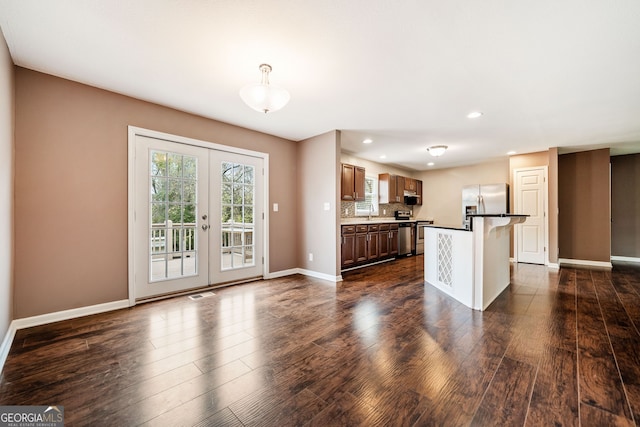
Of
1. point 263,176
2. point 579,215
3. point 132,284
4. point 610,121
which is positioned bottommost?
point 132,284

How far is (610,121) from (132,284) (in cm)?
705

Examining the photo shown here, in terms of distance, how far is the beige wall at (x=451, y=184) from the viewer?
721 centimetres

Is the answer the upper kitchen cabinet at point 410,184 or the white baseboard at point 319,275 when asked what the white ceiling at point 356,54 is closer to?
the white baseboard at point 319,275

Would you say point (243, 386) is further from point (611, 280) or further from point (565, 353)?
point (611, 280)

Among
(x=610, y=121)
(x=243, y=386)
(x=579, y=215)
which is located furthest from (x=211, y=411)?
(x=579, y=215)

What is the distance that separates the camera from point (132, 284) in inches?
125

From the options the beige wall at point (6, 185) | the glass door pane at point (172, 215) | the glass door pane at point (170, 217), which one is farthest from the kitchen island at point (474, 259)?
the beige wall at point (6, 185)

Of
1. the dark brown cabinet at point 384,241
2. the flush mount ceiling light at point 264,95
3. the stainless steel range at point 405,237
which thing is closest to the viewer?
the flush mount ceiling light at point 264,95

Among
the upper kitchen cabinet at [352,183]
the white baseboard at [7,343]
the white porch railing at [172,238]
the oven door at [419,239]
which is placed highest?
the upper kitchen cabinet at [352,183]

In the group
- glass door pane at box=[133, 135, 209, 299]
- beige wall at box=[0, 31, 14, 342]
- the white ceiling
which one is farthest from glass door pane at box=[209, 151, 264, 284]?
beige wall at box=[0, 31, 14, 342]

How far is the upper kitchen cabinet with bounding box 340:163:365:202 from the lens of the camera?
18.2 feet

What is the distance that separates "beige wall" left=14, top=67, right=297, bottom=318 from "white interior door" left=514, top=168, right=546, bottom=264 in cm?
714

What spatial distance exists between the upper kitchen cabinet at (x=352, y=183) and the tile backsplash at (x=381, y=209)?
1.42 ft

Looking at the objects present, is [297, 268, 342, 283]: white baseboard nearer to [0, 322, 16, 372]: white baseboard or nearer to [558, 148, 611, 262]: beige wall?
[0, 322, 16, 372]: white baseboard
